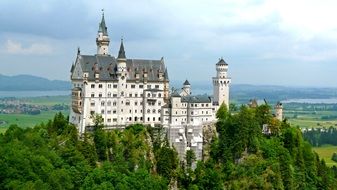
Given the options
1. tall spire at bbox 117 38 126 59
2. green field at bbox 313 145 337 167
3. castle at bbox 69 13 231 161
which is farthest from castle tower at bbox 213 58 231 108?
green field at bbox 313 145 337 167

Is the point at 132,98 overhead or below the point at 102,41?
below

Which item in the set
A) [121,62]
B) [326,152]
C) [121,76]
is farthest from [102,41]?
[326,152]

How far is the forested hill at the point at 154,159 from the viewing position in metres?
72.8

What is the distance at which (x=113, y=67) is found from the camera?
95.3 m

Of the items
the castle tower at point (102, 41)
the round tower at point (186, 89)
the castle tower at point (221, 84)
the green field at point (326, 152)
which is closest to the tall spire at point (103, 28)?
the castle tower at point (102, 41)

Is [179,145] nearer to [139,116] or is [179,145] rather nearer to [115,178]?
[139,116]

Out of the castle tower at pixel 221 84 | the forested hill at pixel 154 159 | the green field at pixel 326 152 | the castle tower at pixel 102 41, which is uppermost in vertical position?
the castle tower at pixel 102 41

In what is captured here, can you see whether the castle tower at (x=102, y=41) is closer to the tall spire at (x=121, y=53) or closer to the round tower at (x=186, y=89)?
the tall spire at (x=121, y=53)

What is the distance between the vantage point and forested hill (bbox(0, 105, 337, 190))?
239ft

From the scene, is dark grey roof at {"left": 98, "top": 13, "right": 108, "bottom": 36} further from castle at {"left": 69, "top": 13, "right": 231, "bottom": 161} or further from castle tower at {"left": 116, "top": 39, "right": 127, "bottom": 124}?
castle tower at {"left": 116, "top": 39, "right": 127, "bottom": 124}

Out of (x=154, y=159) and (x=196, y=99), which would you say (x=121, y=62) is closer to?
(x=196, y=99)

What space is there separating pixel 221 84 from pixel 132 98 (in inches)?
759

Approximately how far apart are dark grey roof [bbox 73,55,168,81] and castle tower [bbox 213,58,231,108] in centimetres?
1156

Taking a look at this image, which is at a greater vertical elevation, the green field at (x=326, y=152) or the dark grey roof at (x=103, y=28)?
the dark grey roof at (x=103, y=28)
